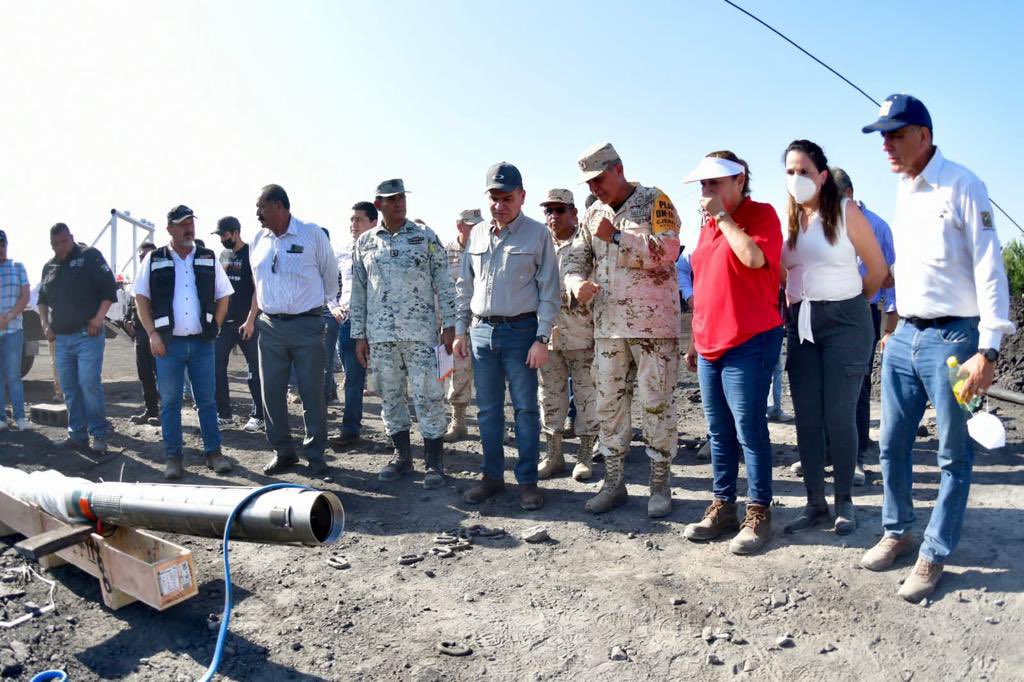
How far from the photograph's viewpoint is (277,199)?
601 centimetres

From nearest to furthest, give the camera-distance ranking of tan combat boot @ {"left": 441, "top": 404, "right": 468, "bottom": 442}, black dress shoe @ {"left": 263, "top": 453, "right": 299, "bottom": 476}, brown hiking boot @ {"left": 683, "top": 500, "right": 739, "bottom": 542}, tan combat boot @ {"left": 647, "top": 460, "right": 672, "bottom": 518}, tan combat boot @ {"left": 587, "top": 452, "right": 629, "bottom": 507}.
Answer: brown hiking boot @ {"left": 683, "top": 500, "right": 739, "bottom": 542} < tan combat boot @ {"left": 647, "top": 460, "right": 672, "bottom": 518} < tan combat boot @ {"left": 587, "top": 452, "right": 629, "bottom": 507} < black dress shoe @ {"left": 263, "top": 453, "right": 299, "bottom": 476} < tan combat boot @ {"left": 441, "top": 404, "right": 468, "bottom": 442}

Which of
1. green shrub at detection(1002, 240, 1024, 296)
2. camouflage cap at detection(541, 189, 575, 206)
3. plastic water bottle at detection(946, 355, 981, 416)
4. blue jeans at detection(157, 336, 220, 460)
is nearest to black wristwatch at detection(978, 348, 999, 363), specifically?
plastic water bottle at detection(946, 355, 981, 416)

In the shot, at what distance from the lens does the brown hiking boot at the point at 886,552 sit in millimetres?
3641

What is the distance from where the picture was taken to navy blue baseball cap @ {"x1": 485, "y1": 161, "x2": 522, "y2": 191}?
488 cm

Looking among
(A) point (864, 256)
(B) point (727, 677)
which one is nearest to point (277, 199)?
(A) point (864, 256)

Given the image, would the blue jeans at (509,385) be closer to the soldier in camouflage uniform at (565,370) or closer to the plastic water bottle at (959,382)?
the soldier in camouflage uniform at (565,370)

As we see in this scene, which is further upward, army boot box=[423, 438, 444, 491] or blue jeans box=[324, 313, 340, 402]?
blue jeans box=[324, 313, 340, 402]

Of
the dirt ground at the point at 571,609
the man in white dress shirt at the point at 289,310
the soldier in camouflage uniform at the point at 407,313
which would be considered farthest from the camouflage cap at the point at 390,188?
the dirt ground at the point at 571,609

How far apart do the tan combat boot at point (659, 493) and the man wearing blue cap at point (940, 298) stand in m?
1.58

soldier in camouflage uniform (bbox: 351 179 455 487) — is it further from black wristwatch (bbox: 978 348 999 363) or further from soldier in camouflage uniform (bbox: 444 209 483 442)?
black wristwatch (bbox: 978 348 999 363)

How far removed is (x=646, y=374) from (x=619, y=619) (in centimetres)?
164

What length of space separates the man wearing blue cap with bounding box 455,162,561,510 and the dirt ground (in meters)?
0.61

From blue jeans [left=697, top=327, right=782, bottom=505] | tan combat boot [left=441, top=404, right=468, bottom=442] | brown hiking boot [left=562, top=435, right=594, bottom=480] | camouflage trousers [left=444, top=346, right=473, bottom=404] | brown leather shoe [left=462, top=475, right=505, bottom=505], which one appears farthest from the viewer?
tan combat boot [left=441, top=404, right=468, bottom=442]

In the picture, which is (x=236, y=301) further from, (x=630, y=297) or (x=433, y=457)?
(x=630, y=297)
